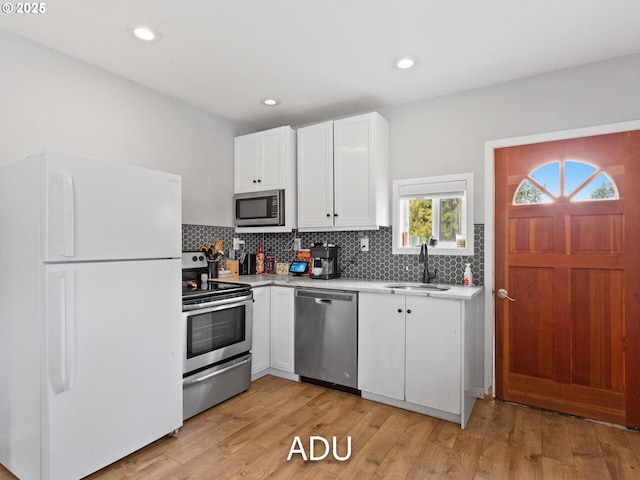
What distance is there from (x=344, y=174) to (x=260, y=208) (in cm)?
96

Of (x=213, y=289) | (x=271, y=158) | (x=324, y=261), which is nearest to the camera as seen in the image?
(x=213, y=289)

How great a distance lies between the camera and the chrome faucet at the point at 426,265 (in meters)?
3.10

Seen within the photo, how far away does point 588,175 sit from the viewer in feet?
8.44

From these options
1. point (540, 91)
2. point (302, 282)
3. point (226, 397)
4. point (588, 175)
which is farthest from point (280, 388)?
point (540, 91)

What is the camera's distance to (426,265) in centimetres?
310

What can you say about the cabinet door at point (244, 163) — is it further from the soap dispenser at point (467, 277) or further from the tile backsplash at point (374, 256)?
the soap dispenser at point (467, 277)

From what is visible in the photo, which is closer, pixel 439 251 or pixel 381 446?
pixel 381 446

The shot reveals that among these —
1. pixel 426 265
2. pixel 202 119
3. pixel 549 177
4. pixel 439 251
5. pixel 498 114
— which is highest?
pixel 202 119

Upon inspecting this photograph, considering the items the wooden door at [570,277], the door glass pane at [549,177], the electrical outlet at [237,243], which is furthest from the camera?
the electrical outlet at [237,243]

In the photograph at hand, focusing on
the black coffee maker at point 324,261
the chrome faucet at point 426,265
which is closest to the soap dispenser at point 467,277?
the chrome faucet at point 426,265

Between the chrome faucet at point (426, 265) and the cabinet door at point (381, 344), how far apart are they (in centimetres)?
54

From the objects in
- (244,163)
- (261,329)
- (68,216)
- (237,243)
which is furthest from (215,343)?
(244,163)

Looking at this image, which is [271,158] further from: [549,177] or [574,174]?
[574,174]

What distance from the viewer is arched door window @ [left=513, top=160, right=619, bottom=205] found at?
253 centimetres
